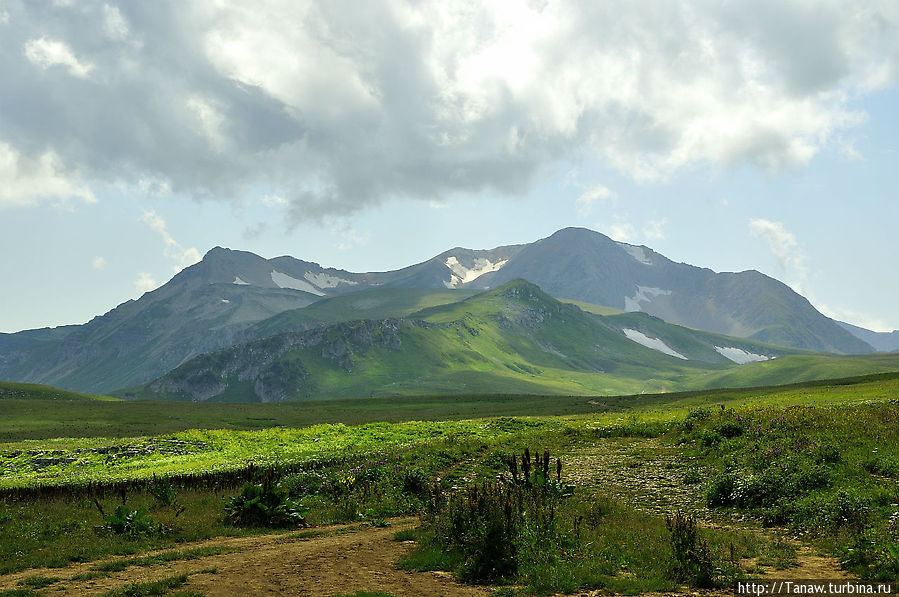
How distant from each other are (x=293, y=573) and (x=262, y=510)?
31.7 feet

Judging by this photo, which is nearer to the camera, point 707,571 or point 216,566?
point 707,571

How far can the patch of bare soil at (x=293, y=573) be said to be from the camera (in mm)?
16531

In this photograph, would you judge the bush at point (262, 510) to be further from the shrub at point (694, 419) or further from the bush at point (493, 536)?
the shrub at point (694, 419)

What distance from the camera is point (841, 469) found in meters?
26.3

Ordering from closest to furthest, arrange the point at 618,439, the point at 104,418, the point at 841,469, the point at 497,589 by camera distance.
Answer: the point at 497,589 < the point at 841,469 < the point at 618,439 < the point at 104,418

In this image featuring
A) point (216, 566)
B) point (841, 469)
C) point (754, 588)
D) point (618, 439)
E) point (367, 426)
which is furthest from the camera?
point (367, 426)

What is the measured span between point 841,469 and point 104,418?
151m

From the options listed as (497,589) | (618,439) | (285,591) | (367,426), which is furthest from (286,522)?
(367,426)

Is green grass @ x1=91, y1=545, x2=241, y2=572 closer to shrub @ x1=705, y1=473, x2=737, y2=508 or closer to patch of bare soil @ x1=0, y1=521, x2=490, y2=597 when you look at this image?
patch of bare soil @ x1=0, y1=521, x2=490, y2=597

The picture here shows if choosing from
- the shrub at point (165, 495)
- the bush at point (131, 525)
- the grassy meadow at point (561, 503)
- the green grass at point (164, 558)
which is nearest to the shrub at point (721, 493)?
the grassy meadow at point (561, 503)

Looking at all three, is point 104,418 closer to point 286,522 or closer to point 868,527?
point 286,522

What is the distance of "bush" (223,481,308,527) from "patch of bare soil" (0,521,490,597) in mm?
3792

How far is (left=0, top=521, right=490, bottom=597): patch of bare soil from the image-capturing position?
1653 cm

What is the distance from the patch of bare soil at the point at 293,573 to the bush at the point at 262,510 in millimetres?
3792
